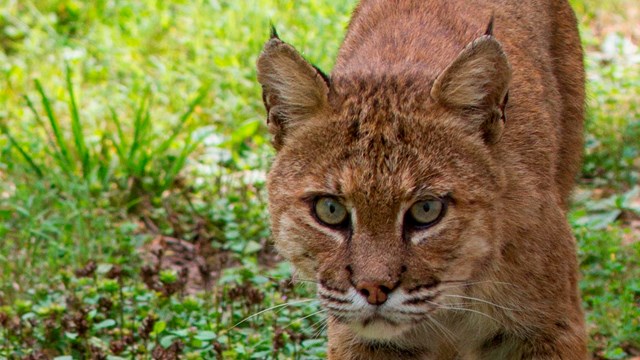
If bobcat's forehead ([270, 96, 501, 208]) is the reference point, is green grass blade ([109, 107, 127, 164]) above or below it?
above

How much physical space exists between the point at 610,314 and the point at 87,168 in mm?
3895

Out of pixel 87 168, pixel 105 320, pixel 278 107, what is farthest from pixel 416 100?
pixel 87 168

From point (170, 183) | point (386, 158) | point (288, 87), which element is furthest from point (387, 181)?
point (170, 183)

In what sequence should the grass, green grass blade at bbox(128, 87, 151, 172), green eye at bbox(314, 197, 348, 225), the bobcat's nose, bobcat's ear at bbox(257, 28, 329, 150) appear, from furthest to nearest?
green grass blade at bbox(128, 87, 151, 172) < the grass < bobcat's ear at bbox(257, 28, 329, 150) < green eye at bbox(314, 197, 348, 225) < the bobcat's nose

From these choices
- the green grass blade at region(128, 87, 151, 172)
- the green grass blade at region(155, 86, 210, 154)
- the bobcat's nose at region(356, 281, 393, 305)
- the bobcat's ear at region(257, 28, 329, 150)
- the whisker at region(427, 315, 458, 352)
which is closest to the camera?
the bobcat's nose at region(356, 281, 393, 305)

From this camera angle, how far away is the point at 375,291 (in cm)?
449

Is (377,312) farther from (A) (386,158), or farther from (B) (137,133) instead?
(B) (137,133)

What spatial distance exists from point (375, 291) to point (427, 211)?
1.42ft

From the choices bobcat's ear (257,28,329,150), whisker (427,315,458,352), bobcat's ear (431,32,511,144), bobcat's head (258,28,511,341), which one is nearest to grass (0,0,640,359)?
whisker (427,315,458,352)

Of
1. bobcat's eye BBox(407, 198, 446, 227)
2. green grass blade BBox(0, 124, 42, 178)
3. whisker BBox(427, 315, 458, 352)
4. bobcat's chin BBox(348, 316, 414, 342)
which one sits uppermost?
green grass blade BBox(0, 124, 42, 178)

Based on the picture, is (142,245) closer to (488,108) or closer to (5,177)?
(5,177)

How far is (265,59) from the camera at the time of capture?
199 inches

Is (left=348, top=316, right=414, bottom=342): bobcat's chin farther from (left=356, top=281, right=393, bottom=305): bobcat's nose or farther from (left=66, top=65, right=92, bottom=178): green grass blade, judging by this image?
(left=66, top=65, right=92, bottom=178): green grass blade

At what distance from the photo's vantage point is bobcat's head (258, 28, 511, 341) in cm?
461
